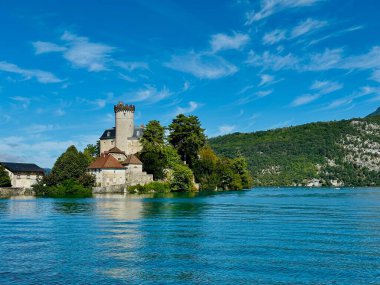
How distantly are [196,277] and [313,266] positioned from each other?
5310 millimetres

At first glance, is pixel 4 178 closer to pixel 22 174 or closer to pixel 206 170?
pixel 22 174

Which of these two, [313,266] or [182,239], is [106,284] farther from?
[182,239]

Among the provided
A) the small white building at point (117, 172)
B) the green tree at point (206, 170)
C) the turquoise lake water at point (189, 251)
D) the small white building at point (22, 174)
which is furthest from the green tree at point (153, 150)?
the turquoise lake water at point (189, 251)

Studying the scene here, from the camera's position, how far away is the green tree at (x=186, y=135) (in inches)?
3986

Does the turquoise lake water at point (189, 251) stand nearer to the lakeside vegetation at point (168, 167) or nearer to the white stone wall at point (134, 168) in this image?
the lakeside vegetation at point (168, 167)

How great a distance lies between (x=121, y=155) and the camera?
3954 inches

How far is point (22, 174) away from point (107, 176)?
17.7m

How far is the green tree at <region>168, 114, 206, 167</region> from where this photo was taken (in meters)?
101

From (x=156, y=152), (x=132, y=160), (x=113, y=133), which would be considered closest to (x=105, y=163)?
(x=132, y=160)

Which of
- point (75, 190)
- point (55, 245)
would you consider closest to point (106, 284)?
point (55, 245)

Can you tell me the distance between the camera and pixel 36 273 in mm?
19031

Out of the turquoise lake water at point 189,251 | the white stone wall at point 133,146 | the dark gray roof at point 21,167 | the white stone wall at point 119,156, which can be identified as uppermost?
the white stone wall at point 133,146

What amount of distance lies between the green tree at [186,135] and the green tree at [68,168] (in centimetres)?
2204

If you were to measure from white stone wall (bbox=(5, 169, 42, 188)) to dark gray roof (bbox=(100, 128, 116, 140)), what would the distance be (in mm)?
20392
